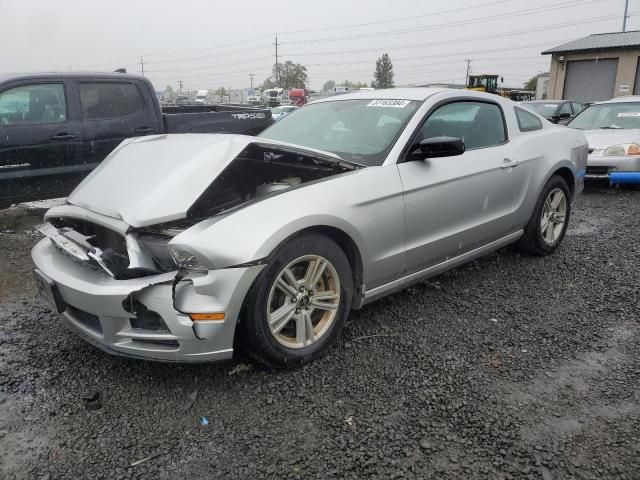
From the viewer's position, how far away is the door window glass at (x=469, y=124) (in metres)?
3.61

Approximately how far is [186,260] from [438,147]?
1.74 m

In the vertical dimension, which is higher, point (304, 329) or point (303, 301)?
point (303, 301)

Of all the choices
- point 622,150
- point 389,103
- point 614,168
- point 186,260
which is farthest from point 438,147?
point 622,150

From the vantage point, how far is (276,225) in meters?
2.54

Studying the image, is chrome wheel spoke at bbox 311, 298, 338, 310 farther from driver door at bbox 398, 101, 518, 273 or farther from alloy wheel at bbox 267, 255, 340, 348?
driver door at bbox 398, 101, 518, 273

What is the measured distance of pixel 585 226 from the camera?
592cm

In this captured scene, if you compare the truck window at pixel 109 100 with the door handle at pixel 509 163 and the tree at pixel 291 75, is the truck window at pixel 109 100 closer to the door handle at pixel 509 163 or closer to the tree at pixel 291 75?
the door handle at pixel 509 163

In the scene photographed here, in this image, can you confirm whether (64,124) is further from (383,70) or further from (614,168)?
(383,70)

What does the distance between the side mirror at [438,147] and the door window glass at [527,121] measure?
4.90 ft

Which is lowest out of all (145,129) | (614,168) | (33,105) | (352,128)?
A: (614,168)

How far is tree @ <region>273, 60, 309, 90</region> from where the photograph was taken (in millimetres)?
85125

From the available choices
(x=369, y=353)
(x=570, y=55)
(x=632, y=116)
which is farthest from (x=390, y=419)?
(x=570, y=55)

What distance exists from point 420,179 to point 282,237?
118cm

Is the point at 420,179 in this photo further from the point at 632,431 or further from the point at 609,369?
the point at 632,431
